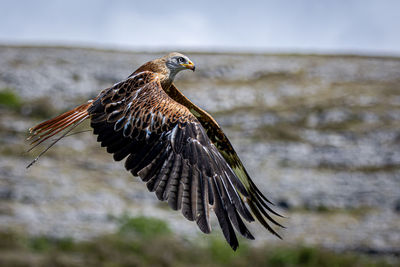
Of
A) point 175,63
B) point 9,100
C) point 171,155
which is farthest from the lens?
point 9,100

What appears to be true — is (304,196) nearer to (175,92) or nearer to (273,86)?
(273,86)

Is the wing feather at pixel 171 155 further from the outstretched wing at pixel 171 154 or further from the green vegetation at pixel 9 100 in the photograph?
the green vegetation at pixel 9 100

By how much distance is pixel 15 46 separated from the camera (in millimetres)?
42594

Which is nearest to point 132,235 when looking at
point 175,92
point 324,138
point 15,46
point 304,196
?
point 304,196

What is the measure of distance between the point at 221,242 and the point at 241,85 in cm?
1580

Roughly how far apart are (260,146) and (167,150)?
2401 cm

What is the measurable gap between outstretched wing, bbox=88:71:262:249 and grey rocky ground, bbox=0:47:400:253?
16.3m

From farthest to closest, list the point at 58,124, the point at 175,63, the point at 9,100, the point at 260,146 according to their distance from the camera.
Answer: the point at 9,100 < the point at 260,146 < the point at 175,63 < the point at 58,124

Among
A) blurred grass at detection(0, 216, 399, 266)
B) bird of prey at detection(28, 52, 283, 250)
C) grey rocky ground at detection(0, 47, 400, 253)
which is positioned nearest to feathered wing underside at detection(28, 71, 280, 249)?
bird of prey at detection(28, 52, 283, 250)

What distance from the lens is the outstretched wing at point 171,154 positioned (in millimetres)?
6117

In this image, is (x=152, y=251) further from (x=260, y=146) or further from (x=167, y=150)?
(x=167, y=150)

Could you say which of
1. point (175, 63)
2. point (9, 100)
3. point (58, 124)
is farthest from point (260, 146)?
point (58, 124)

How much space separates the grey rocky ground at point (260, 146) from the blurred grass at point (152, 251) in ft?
2.21

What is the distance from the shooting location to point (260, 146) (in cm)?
3025
